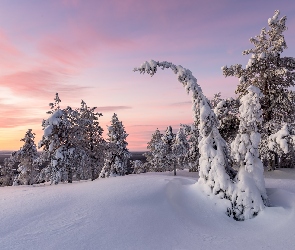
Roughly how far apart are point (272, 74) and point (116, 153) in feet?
74.9

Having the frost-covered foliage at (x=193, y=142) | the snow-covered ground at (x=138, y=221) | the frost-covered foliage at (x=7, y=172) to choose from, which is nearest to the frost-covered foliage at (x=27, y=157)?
the frost-covered foliage at (x=7, y=172)

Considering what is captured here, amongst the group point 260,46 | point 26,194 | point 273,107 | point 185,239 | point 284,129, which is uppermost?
point 260,46

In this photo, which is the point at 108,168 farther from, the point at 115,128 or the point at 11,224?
the point at 11,224

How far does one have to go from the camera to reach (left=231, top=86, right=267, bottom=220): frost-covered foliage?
9.51 m

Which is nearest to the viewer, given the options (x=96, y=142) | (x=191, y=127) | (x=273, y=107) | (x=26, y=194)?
(x=26, y=194)

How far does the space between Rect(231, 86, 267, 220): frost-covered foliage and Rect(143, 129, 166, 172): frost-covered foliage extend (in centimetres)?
3768

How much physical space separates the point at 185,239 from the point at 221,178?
10.8 ft

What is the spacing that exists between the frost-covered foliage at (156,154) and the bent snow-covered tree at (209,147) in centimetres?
3709

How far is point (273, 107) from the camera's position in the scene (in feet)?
71.2

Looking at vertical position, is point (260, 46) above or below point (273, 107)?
above

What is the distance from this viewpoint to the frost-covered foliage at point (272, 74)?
21.1 metres

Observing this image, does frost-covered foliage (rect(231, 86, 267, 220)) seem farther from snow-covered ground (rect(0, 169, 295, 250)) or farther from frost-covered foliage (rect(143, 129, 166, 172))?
frost-covered foliage (rect(143, 129, 166, 172))

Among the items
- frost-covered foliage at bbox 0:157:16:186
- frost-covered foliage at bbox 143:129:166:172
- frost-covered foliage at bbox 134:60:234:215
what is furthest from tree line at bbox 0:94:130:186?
frost-covered foliage at bbox 0:157:16:186

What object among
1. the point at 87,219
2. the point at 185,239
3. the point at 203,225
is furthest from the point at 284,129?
the point at 87,219
